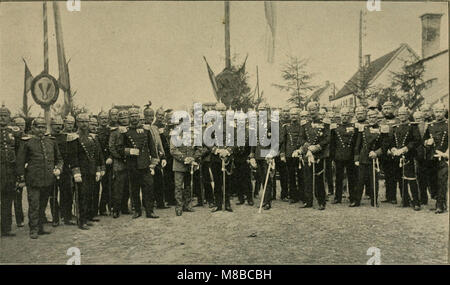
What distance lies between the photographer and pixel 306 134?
305 inches

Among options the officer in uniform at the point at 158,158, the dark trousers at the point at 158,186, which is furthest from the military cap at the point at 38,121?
the dark trousers at the point at 158,186

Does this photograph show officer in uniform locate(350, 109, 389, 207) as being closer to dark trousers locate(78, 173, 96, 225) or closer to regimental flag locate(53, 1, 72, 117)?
dark trousers locate(78, 173, 96, 225)

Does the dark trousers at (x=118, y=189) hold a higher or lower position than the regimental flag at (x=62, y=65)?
lower

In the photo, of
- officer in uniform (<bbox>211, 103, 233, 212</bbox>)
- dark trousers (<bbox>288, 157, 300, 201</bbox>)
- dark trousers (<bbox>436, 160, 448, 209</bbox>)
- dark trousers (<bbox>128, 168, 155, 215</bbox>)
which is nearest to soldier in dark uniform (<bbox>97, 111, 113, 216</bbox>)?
dark trousers (<bbox>128, 168, 155, 215</bbox>)

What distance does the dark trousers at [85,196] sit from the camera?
Result: 6461 mm

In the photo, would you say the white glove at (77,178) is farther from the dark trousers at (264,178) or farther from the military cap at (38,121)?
the dark trousers at (264,178)

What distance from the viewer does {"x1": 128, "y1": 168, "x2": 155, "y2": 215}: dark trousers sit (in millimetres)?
7031

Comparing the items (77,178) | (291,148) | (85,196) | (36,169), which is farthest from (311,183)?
(36,169)

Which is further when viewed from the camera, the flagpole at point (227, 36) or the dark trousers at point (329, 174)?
the dark trousers at point (329, 174)

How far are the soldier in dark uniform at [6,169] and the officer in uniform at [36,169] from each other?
0.59 ft

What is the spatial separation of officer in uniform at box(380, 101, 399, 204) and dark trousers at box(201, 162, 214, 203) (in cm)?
339

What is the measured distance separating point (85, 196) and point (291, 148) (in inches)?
155

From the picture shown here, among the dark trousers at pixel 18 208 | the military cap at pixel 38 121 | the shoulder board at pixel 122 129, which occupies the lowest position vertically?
the dark trousers at pixel 18 208

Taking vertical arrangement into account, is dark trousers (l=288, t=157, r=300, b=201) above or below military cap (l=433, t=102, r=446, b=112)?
below
